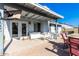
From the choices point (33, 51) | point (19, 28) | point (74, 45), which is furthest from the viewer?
point (19, 28)

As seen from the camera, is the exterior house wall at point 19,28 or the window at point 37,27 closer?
the exterior house wall at point 19,28

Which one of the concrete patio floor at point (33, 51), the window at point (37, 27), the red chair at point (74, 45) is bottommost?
the concrete patio floor at point (33, 51)

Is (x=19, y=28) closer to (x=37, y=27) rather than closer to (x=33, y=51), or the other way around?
(x=37, y=27)

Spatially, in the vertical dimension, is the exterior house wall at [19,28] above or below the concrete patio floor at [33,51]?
above

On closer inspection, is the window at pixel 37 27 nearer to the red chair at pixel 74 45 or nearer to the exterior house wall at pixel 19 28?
the exterior house wall at pixel 19 28

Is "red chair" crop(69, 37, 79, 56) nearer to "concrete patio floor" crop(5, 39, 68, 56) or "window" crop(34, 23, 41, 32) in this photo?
"concrete patio floor" crop(5, 39, 68, 56)

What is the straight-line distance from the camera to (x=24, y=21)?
16.0 metres

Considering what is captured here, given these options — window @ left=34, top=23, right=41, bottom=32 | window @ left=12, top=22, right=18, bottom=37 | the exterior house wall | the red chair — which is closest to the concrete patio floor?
the red chair

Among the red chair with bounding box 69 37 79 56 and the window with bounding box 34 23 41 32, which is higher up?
the window with bounding box 34 23 41 32

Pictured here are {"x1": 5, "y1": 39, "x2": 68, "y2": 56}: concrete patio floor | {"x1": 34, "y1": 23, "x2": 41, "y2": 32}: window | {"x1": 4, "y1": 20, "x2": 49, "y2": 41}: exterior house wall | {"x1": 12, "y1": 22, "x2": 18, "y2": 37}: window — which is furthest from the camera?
{"x1": 34, "y1": 23, "x2": 41, "y2": 32}: window

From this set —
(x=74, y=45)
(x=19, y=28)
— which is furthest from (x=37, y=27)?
(x=74, y=45)

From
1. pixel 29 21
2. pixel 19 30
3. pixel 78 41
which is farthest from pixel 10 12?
pixel 29 21

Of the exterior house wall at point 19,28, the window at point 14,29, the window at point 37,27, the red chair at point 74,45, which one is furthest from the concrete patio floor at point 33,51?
the window at point 37,27

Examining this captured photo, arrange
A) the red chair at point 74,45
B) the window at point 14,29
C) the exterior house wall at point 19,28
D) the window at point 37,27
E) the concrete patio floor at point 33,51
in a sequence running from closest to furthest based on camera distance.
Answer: the red chair at point 74,45 < the concrete patio floor at point 33,51 < the exterior house wall at point 19,28 < the window at point 14,29 < the window at point 37,27
